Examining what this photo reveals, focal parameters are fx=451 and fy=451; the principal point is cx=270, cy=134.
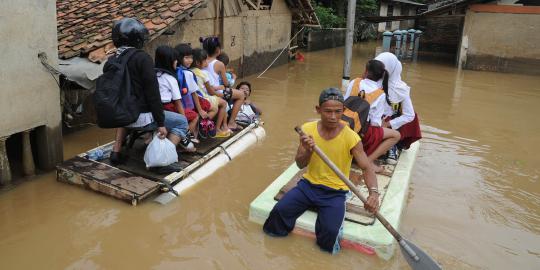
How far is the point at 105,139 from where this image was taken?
7.00 meters

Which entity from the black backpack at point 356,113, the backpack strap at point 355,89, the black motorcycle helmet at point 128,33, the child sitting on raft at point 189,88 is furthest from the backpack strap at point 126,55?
the backpack strap at point 355,89

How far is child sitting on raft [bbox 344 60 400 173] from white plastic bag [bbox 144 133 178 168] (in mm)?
2144

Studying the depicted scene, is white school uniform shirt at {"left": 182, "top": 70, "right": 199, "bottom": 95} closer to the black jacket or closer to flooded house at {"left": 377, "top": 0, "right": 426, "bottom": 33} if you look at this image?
the black jacket

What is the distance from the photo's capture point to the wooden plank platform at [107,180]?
479cm

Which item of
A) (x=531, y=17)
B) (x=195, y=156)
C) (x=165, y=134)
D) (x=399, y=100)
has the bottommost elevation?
(x=195, y=156)

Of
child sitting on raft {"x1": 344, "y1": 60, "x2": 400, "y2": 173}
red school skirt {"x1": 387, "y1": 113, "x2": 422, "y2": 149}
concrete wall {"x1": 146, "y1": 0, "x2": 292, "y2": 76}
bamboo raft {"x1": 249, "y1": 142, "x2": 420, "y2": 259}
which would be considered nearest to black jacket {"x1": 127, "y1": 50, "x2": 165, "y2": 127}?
bamboo raft {"x1": 249, "y1": 142, "x2": 420, "y2": 259}

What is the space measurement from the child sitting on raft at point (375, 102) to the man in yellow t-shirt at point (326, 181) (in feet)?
4.19

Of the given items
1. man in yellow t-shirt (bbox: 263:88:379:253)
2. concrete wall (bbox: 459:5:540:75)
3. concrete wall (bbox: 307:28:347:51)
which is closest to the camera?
man in yellow t-shirt (bbox: 263:88:379:253)

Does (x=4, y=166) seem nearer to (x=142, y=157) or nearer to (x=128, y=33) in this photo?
(x=142, y=157)

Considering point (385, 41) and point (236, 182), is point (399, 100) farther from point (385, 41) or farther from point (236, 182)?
point (385, 41)

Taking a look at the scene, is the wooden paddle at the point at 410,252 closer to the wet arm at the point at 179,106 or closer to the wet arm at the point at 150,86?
the wet arm at the point at 150,86

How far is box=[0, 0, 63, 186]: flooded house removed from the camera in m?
4.69

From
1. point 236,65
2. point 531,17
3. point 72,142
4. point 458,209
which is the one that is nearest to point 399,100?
point 458,209

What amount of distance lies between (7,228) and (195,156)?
2251mm
